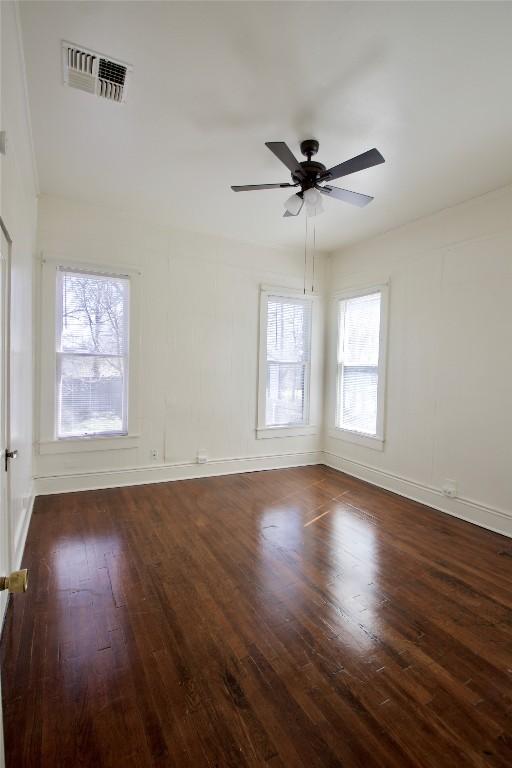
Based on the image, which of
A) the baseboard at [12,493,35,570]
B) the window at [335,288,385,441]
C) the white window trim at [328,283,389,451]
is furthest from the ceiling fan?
the baseboard at [12,493,35,570]

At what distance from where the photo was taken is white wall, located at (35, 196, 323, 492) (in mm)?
4047

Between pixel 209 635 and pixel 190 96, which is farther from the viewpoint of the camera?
pixel 190 96

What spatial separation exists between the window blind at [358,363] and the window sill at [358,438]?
59mm

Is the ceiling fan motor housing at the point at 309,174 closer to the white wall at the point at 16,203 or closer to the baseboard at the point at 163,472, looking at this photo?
the white wall at the point at 16,203

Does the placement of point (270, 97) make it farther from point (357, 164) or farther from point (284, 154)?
point (357, 164)

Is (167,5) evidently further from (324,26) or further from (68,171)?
(68,171)

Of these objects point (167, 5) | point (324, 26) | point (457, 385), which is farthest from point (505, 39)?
point (457, 385)

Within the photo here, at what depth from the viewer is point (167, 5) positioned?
1757 mm

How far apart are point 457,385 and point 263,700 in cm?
314

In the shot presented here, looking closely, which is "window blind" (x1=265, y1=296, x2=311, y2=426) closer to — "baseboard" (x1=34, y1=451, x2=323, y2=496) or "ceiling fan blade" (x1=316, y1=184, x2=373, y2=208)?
"baseboard" (x1=34, y1=451, x2=323, y2=496)

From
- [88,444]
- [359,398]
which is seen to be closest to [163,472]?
[88,444]

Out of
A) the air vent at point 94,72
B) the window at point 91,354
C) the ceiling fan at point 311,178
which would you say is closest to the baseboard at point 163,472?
the window at point 91,354

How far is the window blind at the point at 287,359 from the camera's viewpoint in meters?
5.20

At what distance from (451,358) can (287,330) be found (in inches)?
85.4
